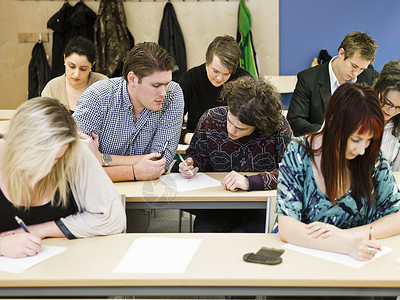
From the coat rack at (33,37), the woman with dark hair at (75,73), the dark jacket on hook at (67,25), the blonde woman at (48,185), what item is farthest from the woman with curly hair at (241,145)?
the coat rack at (33,37)

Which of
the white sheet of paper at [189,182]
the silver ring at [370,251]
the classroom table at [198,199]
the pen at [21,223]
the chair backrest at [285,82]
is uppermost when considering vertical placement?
the chair backrest at [285,82]

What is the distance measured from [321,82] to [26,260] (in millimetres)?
2647

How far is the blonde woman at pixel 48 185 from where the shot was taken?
160 cm

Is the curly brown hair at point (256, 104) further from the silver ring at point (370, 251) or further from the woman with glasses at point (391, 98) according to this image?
the silver ring at point (370, 251)

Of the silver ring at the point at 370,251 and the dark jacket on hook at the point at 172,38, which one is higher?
the dark jacket on hook at the point at 172,38

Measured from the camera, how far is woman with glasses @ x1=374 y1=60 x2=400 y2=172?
2.58 meters

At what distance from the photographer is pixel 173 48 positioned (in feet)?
18.9

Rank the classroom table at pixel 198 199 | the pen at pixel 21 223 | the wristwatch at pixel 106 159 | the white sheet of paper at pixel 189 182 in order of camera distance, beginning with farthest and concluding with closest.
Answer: the wristwatch at pixel 106 159
the white sheet of paper at pixel 189 182
the classroom table at pixel 198 199
the pen at pixel 21 223

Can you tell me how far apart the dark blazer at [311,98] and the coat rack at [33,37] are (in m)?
3.58

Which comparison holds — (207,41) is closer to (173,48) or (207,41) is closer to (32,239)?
(173,48)

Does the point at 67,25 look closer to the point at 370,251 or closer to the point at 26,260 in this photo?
the point at 26,260

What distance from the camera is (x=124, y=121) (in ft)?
8.84

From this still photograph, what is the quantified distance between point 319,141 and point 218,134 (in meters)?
0.88

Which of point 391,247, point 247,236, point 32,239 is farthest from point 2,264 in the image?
point 391,247
